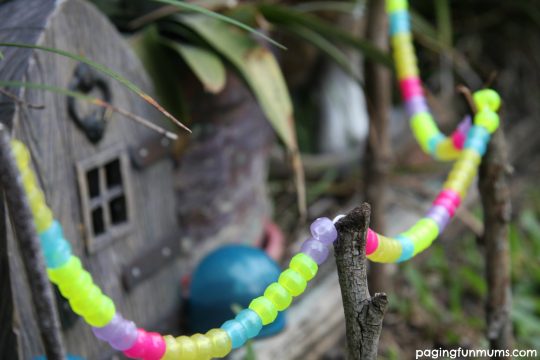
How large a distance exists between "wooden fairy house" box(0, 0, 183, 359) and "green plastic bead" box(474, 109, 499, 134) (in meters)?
0.55

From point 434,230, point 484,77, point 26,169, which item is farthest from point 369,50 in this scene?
point 26,169

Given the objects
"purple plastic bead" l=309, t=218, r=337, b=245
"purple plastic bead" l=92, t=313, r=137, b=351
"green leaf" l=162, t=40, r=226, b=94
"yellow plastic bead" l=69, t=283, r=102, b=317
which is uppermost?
"green leaf" l=162, t=40, r=226, b=94

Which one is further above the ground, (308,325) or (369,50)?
(369,50)

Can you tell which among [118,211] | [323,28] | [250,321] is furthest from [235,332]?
[323,28]

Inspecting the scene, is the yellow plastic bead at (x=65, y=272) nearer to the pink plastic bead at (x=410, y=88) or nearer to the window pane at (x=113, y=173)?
the window pane at (x=113, y=173)

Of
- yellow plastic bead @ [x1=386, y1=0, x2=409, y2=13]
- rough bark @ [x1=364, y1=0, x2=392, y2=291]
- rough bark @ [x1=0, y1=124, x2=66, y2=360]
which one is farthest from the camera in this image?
rough bark @ [x1=364, y1=0, x2=392, y2=291]

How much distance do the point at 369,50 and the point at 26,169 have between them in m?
0.90

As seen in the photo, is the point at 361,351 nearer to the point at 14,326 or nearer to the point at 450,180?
the point at 450,180

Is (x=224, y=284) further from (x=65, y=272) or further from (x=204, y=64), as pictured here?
(x=65, y=272)

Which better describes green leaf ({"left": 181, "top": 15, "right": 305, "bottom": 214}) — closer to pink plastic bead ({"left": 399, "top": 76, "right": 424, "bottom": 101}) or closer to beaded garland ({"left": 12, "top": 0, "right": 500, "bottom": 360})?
pink plastic bead ({"left": 399, "top": 76, "right": 424, "bottom": 101})

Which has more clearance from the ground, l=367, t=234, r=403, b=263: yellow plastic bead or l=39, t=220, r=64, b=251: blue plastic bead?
l=39, t=220, r=64, b=251: blue plastic bead

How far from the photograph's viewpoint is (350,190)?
2.28 meters

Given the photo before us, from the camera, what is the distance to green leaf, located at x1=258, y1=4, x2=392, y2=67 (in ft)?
4.54

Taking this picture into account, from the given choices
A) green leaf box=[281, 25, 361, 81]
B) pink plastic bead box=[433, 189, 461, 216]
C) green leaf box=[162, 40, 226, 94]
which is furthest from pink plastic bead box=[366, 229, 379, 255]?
green leaf box=[281, 25, 361, 81]
